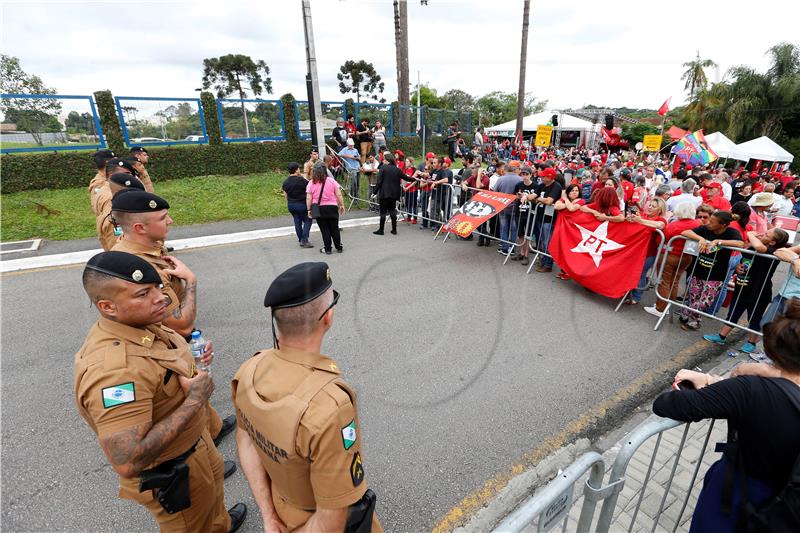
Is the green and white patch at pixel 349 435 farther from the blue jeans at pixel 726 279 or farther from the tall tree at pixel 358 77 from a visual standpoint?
the tall tree at pixel 358 77

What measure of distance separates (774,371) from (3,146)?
56.4ft

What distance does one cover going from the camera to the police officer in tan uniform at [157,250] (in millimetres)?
2861

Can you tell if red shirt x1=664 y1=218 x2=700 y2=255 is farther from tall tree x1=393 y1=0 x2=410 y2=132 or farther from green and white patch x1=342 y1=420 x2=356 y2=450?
tall tree x1=393 y1=0 x2=410 y2=132

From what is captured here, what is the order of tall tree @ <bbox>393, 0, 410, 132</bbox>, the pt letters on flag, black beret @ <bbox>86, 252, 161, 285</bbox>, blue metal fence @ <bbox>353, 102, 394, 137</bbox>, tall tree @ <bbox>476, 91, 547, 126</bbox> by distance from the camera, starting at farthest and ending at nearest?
tall tree @ <bbox>476, 91, 547, 126</bbox> → blue metal fence @ <bbox>353, 102, 394, 137</bbox> → tall tree @ <bbox>393, 0, 410, 132</bbox> → the pt letters on flag → black beret @ <bbox>86, 252, 161, 285</bbox>

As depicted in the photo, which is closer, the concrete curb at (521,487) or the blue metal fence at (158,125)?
the concrete curb at (521,487)

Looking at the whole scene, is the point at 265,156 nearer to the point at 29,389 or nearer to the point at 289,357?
the point at 29,389

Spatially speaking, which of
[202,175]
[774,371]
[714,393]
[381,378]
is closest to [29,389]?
[381,378]

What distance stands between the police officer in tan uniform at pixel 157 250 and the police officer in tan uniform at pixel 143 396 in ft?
2.19

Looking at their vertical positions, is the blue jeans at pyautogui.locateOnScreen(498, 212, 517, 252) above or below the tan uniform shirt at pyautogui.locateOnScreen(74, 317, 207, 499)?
below

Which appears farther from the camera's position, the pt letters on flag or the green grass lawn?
the green grass lawn

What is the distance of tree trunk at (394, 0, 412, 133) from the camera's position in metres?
18.7

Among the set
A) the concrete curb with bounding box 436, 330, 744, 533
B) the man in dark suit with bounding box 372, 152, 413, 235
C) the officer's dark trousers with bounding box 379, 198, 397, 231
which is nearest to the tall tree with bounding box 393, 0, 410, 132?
the man in dark suit with bounding box 372, 152, 413, 235

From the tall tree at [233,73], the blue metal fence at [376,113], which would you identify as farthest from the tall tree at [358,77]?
the blue metal fence at [376,113]

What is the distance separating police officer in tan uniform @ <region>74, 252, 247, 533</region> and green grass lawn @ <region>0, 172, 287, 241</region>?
353 inches
